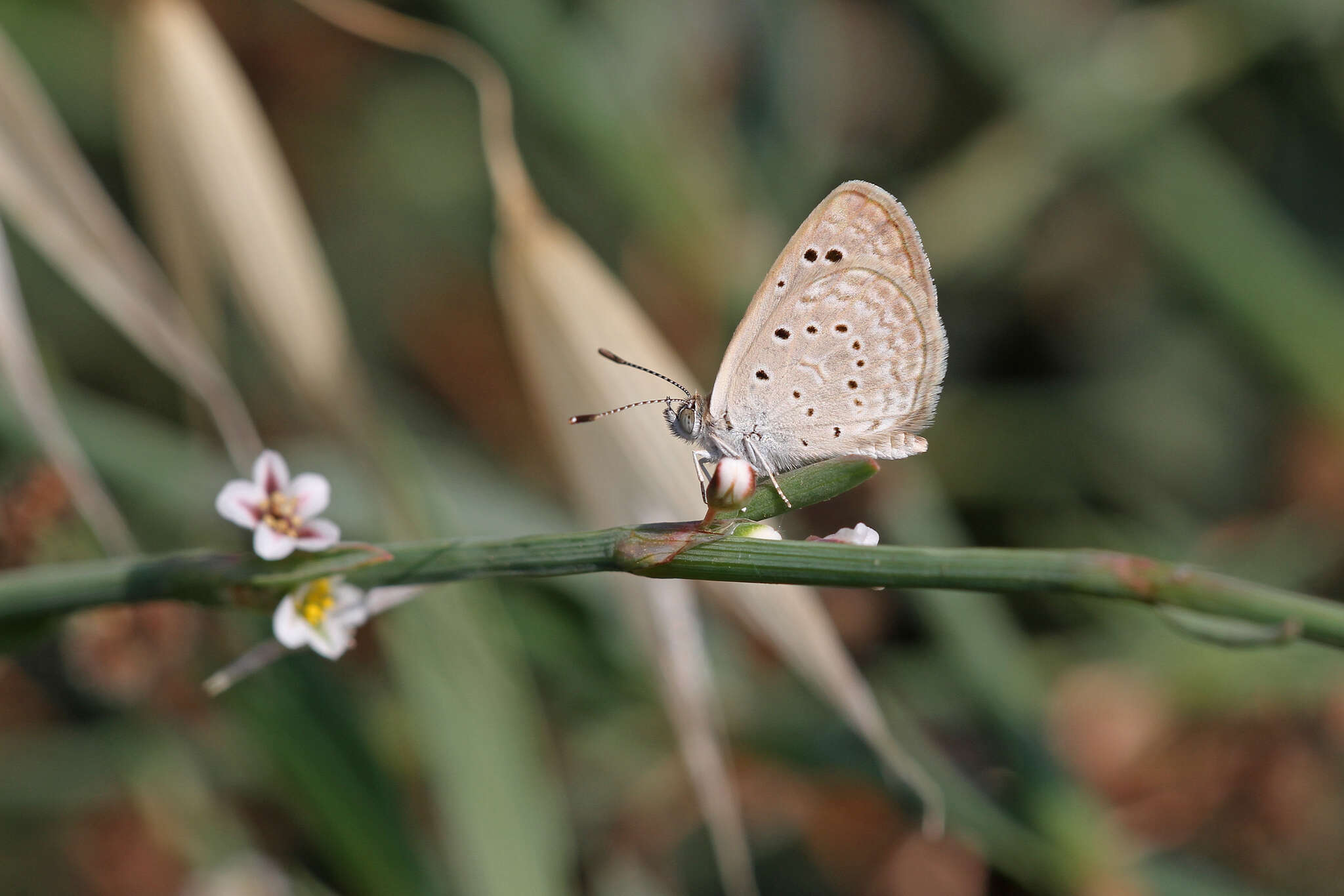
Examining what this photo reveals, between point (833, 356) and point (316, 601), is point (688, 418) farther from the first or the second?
point (316, 601)

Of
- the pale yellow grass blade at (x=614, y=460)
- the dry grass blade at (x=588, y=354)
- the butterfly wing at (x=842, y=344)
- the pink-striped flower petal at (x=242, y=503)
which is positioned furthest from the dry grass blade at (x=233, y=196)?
the butterfly wing at (x=842, y=344)

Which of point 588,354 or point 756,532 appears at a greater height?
point 588,354

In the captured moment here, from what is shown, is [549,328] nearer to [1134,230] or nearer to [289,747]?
[289,747]

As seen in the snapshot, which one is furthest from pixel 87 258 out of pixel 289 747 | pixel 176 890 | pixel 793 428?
pixel 176 890

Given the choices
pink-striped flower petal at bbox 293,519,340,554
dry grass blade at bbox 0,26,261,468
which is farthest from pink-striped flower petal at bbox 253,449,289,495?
dry grass blade at bbox 0,26,261,468

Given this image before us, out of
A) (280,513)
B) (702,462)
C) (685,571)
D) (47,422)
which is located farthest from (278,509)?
(702,462)

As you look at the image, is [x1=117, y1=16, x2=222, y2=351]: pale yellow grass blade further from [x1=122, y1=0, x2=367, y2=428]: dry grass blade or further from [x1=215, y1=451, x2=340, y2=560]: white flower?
[x1=215, y1=451, x2=340, y2=560]: white flower
